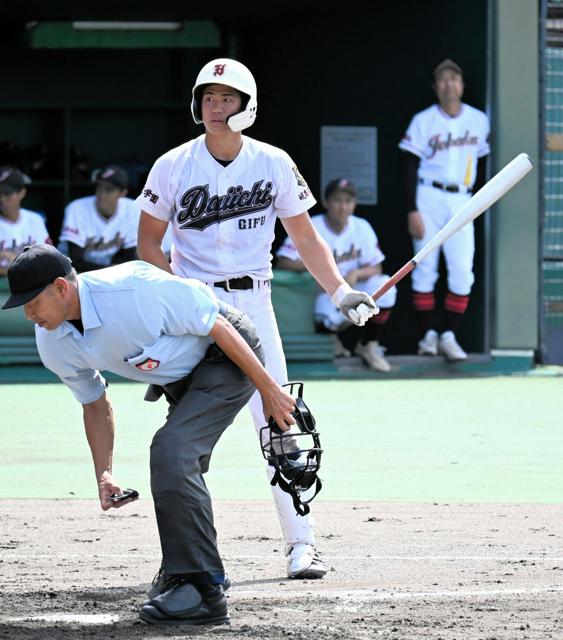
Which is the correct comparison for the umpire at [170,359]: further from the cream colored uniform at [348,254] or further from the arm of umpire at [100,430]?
the cream colored uniform at [348,254]

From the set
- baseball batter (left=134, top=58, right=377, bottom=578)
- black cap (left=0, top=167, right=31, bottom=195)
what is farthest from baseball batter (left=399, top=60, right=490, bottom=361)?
baseball batter (left=134, top=58, right=377, bottom=578)

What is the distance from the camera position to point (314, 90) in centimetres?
1445

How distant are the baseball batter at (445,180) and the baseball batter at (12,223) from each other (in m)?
3.14

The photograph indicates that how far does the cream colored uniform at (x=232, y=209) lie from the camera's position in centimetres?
588

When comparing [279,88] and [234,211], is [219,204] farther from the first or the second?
[279,88]

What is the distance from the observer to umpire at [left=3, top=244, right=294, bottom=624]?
477cm

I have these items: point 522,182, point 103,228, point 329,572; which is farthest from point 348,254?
point 329,572

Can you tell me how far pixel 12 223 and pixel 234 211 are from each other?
6.89 meters

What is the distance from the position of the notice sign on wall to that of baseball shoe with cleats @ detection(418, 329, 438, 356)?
5.18ft

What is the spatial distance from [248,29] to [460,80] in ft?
11.5

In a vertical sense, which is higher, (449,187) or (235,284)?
(449,187)

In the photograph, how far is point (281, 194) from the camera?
5.93 m

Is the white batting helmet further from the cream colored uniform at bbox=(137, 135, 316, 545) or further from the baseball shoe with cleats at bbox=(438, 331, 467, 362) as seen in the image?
the baseball shoe with cleats at bbox=(438, 331, 467, 362)

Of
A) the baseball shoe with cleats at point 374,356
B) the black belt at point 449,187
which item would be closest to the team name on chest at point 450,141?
the black belt at point 449,187
